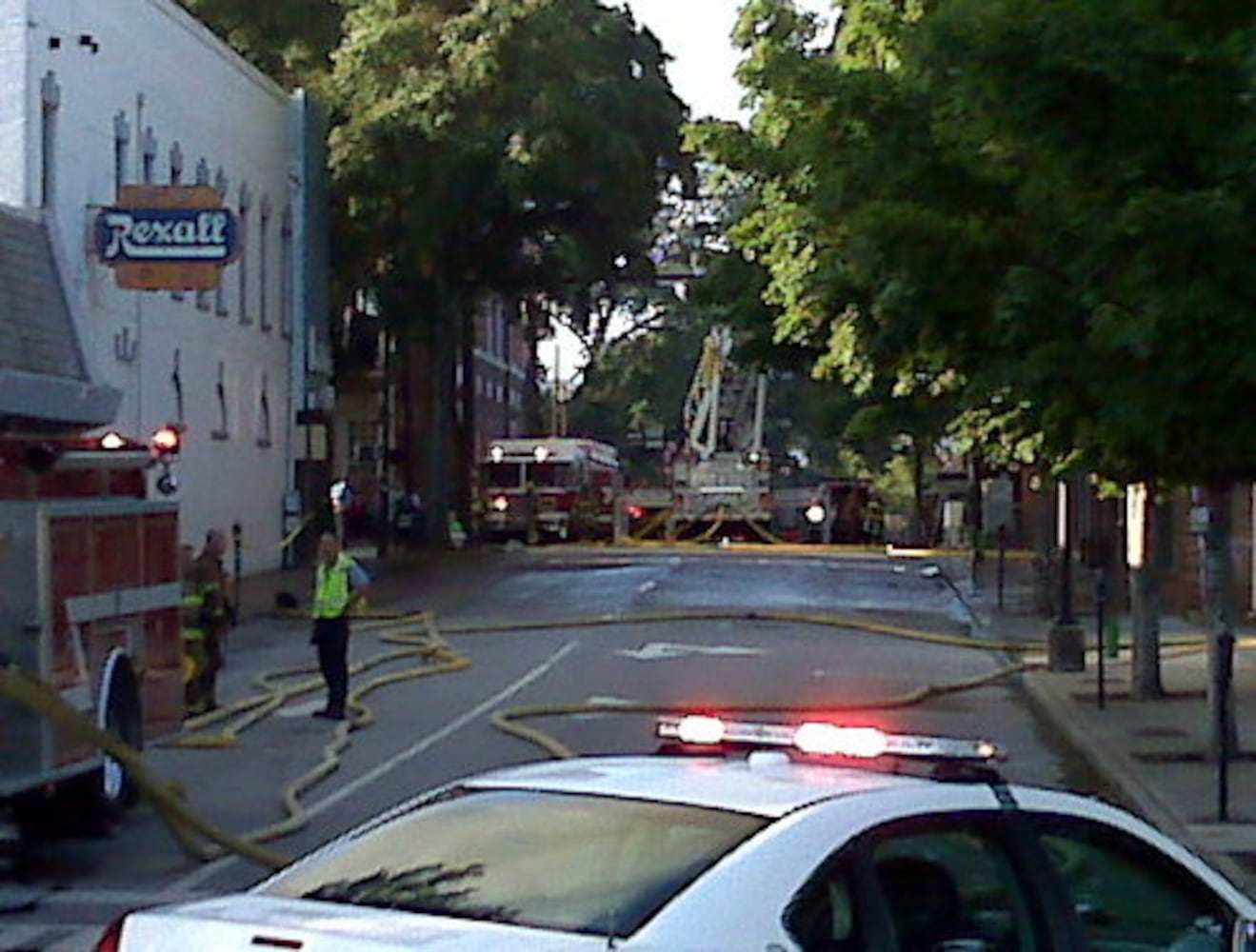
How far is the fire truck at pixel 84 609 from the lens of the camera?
46.1 feet

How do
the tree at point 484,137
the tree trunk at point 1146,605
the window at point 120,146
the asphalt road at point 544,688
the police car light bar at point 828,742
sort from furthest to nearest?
the tree at point 484,137
the window at point 120,146
the tree trunk at point 1146,605
the asphalt road at point 544,688
the police car light bar at point 828,742

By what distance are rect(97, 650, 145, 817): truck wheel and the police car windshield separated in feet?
30.9

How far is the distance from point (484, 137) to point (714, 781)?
48501 mm

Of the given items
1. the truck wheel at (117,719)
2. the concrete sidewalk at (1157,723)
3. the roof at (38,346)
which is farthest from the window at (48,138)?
the truck wheel at (117,719)

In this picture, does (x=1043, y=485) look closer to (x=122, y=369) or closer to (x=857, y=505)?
(x=122, y=369)

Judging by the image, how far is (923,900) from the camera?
5926 millimetres

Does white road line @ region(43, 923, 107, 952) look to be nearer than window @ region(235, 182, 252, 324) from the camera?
Yes

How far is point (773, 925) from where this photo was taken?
5.45 meters

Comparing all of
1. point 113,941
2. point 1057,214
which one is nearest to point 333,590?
point 1057,214

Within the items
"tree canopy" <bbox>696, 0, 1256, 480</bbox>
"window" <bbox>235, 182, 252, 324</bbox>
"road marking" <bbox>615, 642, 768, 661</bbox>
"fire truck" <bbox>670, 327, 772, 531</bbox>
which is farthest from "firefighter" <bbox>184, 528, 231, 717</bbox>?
"fire truck" <bbox>670, 327, 772, 531</bbox>

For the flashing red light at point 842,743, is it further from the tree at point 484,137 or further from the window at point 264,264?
the tree at point 484,137

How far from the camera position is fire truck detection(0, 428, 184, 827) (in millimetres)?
14062

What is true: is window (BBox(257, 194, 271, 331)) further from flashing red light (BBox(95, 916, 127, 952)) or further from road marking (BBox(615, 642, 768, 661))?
flashing red light (BBox(95, 916, 127, 952))

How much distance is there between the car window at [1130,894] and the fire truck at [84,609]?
28.5ft
